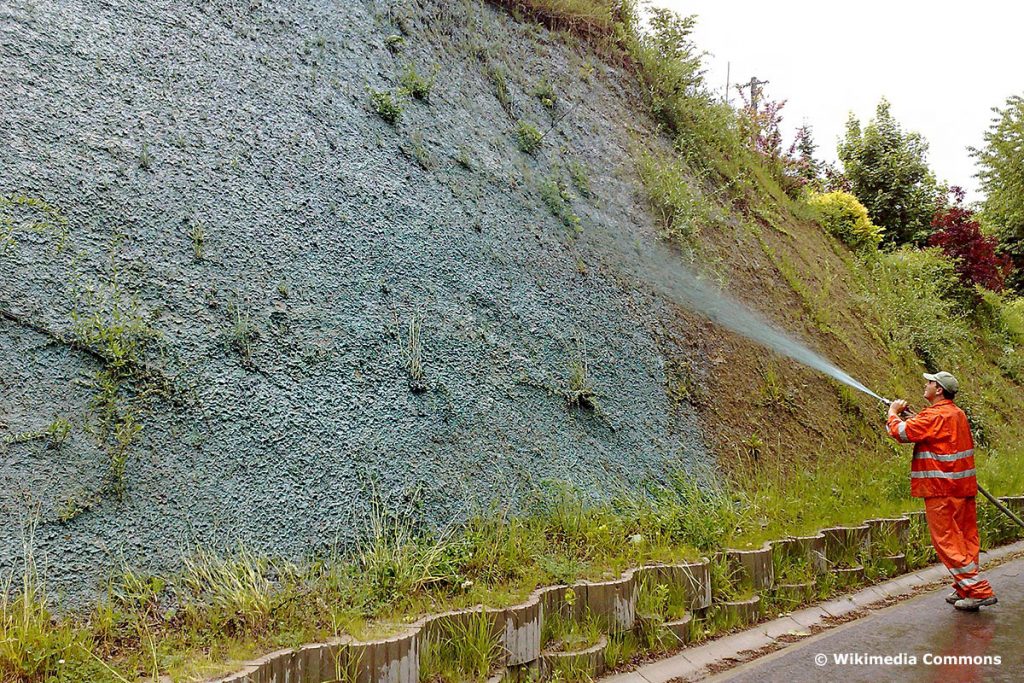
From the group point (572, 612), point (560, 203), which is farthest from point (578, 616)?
point (560, 203)

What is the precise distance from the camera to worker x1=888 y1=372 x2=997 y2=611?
6.25 meters

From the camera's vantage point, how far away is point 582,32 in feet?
35.3

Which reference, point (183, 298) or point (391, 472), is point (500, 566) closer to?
point (391, 472)

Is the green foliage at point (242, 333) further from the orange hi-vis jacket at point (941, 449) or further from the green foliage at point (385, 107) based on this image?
the orange hi-vis jacket at point (941, 449)

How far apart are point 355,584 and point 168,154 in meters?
3.41

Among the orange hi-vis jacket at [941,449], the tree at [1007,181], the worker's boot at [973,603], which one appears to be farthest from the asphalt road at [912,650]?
the tree at [1007,181]

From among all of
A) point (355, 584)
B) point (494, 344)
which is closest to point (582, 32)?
point (494, 344)

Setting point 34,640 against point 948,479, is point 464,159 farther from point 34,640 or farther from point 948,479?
point 34,640

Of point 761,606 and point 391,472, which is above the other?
point 391,472

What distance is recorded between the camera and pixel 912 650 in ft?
16.7

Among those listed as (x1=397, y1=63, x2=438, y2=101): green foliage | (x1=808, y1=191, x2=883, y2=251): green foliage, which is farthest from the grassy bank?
(x1=808, y1=191, x2=883, y2=251): green foliage

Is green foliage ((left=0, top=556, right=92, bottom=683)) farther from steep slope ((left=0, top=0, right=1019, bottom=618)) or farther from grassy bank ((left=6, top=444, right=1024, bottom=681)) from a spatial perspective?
steep slope ((left=0, top=0, right=1019, bottom=618))

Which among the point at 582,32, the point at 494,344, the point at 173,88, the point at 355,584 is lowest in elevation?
the point at 355,584

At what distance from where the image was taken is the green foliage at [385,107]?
7168 millimetres
